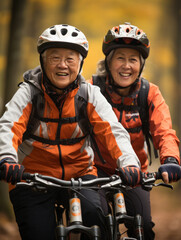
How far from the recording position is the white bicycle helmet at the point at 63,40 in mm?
3760

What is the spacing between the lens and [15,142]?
3391 mm

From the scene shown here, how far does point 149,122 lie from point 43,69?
1.31 metres

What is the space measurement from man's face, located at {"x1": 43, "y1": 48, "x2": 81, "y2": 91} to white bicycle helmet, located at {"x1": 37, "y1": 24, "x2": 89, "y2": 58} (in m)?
0.06

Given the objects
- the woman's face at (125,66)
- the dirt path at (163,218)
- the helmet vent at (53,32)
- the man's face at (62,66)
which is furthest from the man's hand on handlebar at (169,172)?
the dirt path at (163,218)

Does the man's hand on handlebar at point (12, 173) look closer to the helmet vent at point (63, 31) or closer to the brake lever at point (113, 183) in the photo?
the brake lever at point (113, 183)

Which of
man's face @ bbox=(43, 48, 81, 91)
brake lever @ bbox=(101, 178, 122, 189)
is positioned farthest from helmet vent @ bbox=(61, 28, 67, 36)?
brake lever @ bbox=(101, 178, 122, 189)

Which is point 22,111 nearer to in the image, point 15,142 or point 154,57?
point 15,142

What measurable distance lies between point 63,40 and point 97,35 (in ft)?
21.5

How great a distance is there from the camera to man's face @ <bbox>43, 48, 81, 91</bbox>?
3.81 m

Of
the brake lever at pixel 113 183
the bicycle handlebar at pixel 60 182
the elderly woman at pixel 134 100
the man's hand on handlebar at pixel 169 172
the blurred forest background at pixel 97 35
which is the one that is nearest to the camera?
the bicycle handlebar at pixel 60 182

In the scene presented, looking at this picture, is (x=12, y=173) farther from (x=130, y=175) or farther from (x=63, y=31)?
(x=63, y=31)

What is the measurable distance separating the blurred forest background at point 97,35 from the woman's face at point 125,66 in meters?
3.61

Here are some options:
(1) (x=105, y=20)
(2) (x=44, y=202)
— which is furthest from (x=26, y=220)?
(1) (x=105, y=20)

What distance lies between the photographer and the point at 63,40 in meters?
3.75
